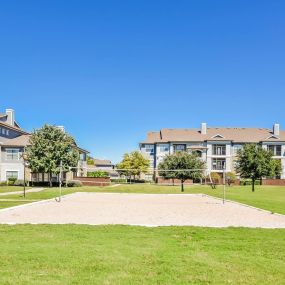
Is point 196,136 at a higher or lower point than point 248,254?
higher

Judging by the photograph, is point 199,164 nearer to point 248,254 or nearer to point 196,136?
point 196,136

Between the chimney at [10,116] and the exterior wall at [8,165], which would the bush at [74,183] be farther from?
the chimney at [10,116]

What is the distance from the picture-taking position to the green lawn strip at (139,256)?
22.8 feet

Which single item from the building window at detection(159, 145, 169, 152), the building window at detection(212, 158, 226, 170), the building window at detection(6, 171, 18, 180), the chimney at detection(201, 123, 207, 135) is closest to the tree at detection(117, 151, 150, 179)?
the building window at detection(159, 145, 169, 152)

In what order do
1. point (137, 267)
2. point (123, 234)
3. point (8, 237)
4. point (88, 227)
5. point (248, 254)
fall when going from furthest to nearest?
point (88, 227), point (123, 234), point (8, 237), point (248, 254), point (137, 267)

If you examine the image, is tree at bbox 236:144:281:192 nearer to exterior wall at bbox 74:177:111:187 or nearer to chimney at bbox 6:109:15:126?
exterior wall at bbox 74:177:111:187

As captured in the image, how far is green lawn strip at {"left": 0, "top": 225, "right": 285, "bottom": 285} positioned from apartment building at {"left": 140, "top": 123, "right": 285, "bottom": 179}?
70.6m

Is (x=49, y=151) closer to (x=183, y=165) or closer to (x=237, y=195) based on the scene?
(x=183, y=165)

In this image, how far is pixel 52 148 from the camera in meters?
56.3

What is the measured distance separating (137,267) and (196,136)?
8042 cm

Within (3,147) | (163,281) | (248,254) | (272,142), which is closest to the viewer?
(163,281)

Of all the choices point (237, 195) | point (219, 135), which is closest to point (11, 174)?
point (237, 195)

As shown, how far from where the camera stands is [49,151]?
5656 centimetres

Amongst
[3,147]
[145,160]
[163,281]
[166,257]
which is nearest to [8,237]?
[166,257]
